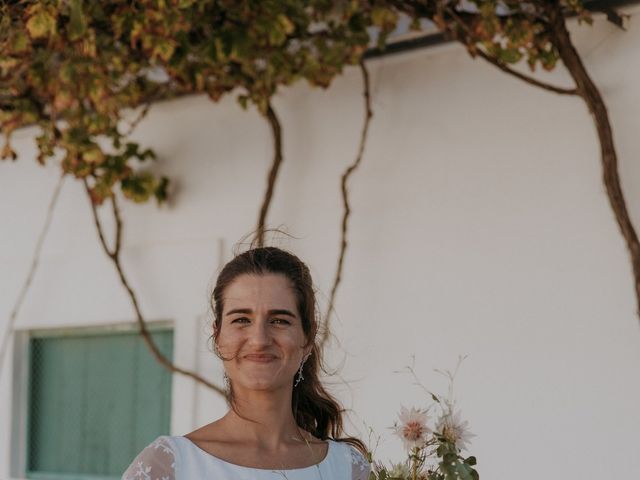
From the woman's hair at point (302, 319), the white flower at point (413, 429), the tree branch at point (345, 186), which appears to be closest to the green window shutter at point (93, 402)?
the tree branch at point (345, 186)

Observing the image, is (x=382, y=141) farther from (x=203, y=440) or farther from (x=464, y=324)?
(x=203, y=440)

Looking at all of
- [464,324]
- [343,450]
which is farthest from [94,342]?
[343,450]

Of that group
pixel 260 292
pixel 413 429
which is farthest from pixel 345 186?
pixel 413 429

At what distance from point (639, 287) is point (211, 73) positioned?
182 cm

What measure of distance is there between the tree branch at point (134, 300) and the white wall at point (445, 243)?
0.21 feet

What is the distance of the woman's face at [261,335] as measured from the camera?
8.24 ft

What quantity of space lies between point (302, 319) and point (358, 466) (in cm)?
39

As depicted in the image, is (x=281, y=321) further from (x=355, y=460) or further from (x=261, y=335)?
(x=355, y=460)

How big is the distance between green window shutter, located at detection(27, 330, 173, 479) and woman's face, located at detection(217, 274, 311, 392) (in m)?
2.79

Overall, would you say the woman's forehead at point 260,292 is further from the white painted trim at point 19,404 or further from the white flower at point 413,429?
the white painted trim at point 19,404

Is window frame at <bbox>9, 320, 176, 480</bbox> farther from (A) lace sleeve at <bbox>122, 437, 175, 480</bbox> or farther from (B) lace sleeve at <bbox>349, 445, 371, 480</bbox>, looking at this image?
(A) lace sleeve at <bbox>122, 437, 175, 480</bbox>

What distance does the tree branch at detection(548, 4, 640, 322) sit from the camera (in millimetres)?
4020

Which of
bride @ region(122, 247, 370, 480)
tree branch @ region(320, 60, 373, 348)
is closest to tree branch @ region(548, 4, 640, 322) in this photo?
tree branch @ region(320, 60, 373, 348)

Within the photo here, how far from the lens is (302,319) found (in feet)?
8.59
